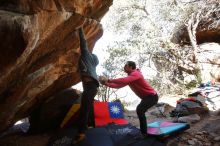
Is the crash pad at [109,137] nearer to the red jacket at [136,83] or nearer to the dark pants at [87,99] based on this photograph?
the dark pants at [87,99]

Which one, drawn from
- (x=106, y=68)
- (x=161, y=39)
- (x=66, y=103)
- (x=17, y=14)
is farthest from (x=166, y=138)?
(x=161, y=39)

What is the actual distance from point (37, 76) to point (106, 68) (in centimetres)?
902

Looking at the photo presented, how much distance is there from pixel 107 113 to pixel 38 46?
2745 mm

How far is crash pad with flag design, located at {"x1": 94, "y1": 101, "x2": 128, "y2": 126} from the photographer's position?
804cm

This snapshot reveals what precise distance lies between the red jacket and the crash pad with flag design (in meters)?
1.01

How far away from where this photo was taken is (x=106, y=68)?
1655 cm

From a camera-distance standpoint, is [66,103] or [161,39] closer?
[66,103]

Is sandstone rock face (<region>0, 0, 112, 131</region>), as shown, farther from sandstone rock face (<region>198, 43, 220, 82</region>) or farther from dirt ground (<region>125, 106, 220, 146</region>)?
sandstone rock face (<region>198, 43, 220, 82</region>)

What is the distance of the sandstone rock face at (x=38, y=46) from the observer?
4.92m

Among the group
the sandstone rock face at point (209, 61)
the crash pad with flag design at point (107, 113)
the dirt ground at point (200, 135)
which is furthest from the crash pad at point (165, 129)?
the sandstone rock face at point (209, 61)

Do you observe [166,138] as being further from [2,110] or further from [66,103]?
[2,110]

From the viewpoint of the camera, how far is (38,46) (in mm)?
6523

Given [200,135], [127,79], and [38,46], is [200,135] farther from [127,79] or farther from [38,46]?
[38,46]

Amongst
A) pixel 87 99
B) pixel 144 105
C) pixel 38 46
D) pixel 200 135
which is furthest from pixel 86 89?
pixel 200 135
